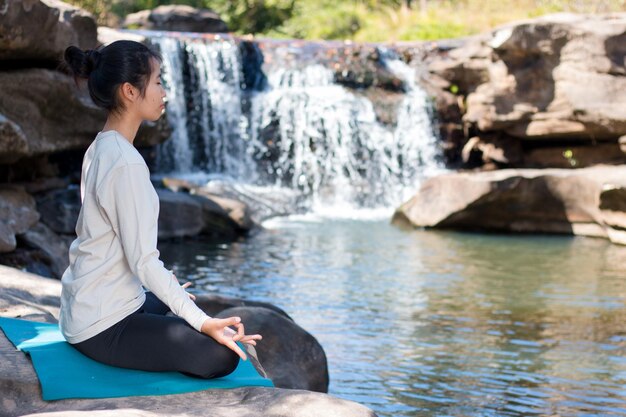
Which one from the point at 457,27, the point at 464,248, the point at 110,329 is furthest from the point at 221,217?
the point at 457,27

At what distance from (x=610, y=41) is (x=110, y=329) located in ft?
42.2

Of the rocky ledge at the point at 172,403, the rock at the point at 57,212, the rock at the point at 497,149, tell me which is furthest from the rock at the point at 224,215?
the rocky ledge at the point at 172,403

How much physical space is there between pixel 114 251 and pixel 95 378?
0.44 m

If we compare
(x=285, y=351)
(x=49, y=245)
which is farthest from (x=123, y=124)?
(x=49, y=245)

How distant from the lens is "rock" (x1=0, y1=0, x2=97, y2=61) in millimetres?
9449

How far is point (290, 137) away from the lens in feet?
57.9

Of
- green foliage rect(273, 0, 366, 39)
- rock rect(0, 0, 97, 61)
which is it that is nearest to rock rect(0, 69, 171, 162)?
rock rect(0, 0, 97, 61)

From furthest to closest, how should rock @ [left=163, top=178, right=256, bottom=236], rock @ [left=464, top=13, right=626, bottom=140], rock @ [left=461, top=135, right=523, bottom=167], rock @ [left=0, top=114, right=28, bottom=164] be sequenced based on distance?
rock @ [left=461, top=135, right=523, bottom=167] → rock @ [left=464, top=13, right=626, bottom=140] → rock @ [left=163, top=178, right=256, bottom=236] → rock @ [left=0, top=114, right=28, bottom=164]

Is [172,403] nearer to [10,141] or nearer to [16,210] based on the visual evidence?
[10,141]

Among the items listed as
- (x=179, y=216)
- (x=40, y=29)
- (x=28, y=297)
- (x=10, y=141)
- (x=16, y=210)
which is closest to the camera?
(x=28, y=297)

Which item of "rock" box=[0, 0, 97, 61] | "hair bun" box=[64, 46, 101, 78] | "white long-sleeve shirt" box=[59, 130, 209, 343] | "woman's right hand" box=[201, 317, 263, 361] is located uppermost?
"rock" box=[0, 0, 97, 61]

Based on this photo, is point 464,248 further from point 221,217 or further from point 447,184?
point 221,217

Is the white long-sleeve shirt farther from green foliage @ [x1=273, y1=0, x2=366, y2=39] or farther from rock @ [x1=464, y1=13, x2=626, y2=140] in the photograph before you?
green foliage @ [x1=273, y1=0, x2=366, y2=39]

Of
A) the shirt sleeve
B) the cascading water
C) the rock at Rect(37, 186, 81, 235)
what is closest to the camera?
the shirt sleeve
